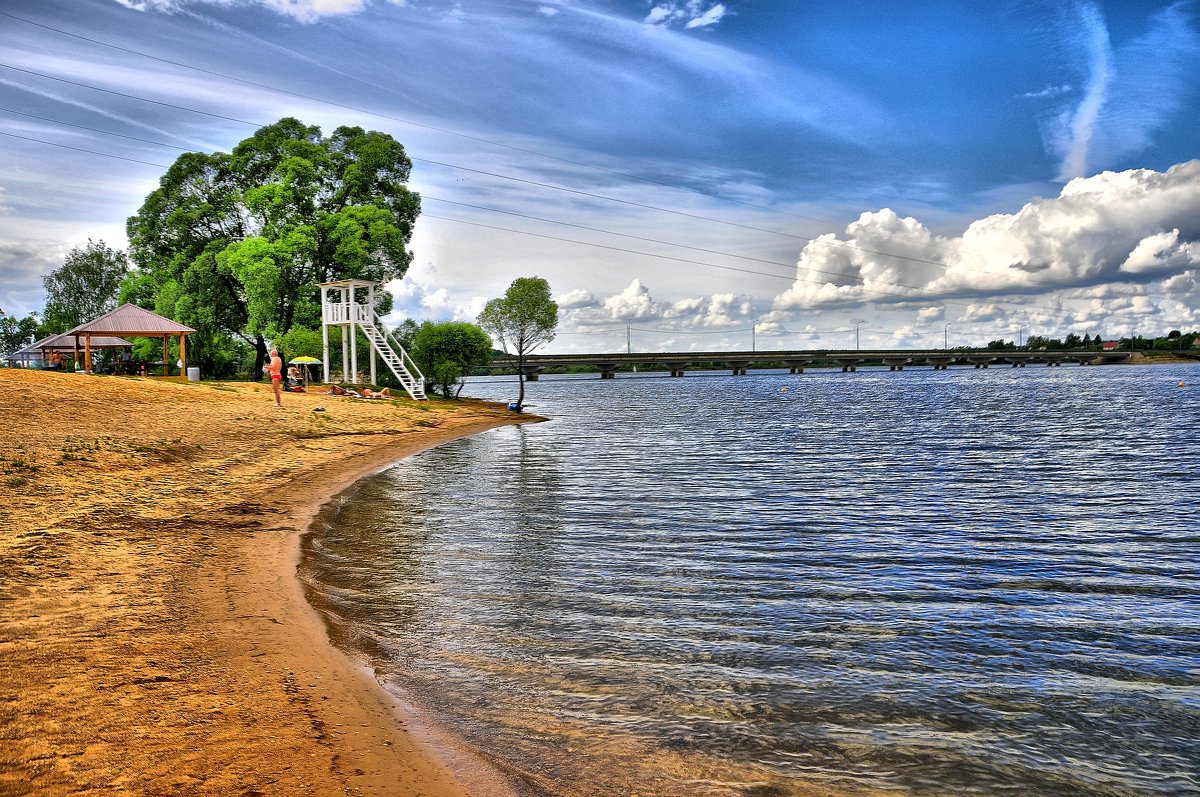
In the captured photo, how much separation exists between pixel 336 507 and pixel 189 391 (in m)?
20.7

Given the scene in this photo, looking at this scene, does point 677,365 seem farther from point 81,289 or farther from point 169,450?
point 169,450

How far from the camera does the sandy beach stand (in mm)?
5500

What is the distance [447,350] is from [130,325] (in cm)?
2294

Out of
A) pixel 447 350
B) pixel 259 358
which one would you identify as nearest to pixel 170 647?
pixel 259 358

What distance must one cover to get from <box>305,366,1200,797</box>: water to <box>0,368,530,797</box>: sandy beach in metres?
0.72

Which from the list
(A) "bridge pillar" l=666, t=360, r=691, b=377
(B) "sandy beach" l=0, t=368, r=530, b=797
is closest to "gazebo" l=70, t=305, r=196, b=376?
(B) "sandy beach" l=0, t=368, r=530, b=797

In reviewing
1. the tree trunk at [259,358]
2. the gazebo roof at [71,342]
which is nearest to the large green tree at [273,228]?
the tree trunk at [259,358]

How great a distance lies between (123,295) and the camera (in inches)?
2425

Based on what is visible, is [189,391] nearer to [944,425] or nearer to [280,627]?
[280,627]

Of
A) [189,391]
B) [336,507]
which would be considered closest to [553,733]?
[336,507]

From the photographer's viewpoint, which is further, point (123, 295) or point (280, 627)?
point (123, 295)

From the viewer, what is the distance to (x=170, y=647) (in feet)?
26.0

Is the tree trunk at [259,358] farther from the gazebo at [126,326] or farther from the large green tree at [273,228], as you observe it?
the gazebo at [126,326]

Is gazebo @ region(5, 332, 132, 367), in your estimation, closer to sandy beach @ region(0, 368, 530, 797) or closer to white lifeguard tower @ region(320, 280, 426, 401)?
white lifeguard tower @ region(320, 280, 426, 401)
